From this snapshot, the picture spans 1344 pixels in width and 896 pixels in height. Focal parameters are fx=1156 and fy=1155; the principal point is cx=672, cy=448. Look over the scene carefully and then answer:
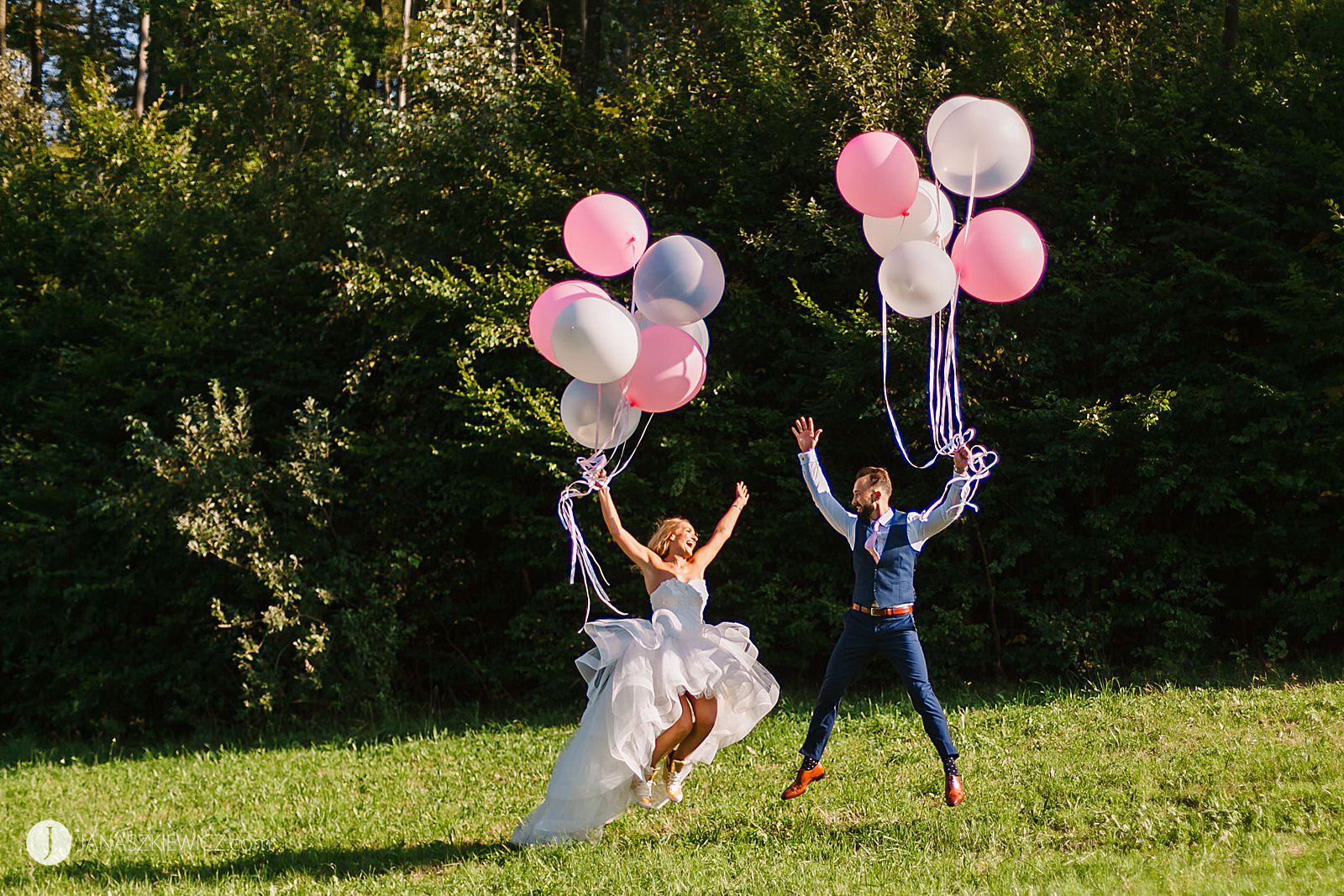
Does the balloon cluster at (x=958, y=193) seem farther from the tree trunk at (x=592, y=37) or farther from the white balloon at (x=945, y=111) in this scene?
the tree trunk at (x=592, y=37)

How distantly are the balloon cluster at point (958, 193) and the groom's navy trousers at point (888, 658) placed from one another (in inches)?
61.8

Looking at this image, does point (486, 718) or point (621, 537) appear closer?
point (621, 537)

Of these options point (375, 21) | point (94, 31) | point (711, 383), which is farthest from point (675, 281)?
point (94, 31)

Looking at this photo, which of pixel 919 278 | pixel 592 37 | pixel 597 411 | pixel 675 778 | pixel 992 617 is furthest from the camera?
pixel 592 37

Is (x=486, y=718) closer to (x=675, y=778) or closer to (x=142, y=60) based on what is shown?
(x=675, y=778)

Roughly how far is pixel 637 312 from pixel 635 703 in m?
2.08

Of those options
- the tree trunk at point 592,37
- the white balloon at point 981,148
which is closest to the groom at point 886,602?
the white balloon at point 981,148

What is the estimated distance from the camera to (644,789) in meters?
5.91

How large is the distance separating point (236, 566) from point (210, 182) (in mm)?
5710

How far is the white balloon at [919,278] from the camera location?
18.2 ft

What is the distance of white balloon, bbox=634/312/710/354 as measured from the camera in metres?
6.29

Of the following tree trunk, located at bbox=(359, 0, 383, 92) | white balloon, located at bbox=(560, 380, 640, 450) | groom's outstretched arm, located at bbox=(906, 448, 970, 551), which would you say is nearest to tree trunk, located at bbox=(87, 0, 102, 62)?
tree trunk, located at bbox=(359, 0, 383, 92)

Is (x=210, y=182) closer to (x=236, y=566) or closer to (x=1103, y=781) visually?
(x=236, y=566)

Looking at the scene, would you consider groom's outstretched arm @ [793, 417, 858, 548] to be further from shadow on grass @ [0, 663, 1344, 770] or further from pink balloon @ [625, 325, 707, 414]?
shadow on grass @ [0, 663, 1344, 770]
